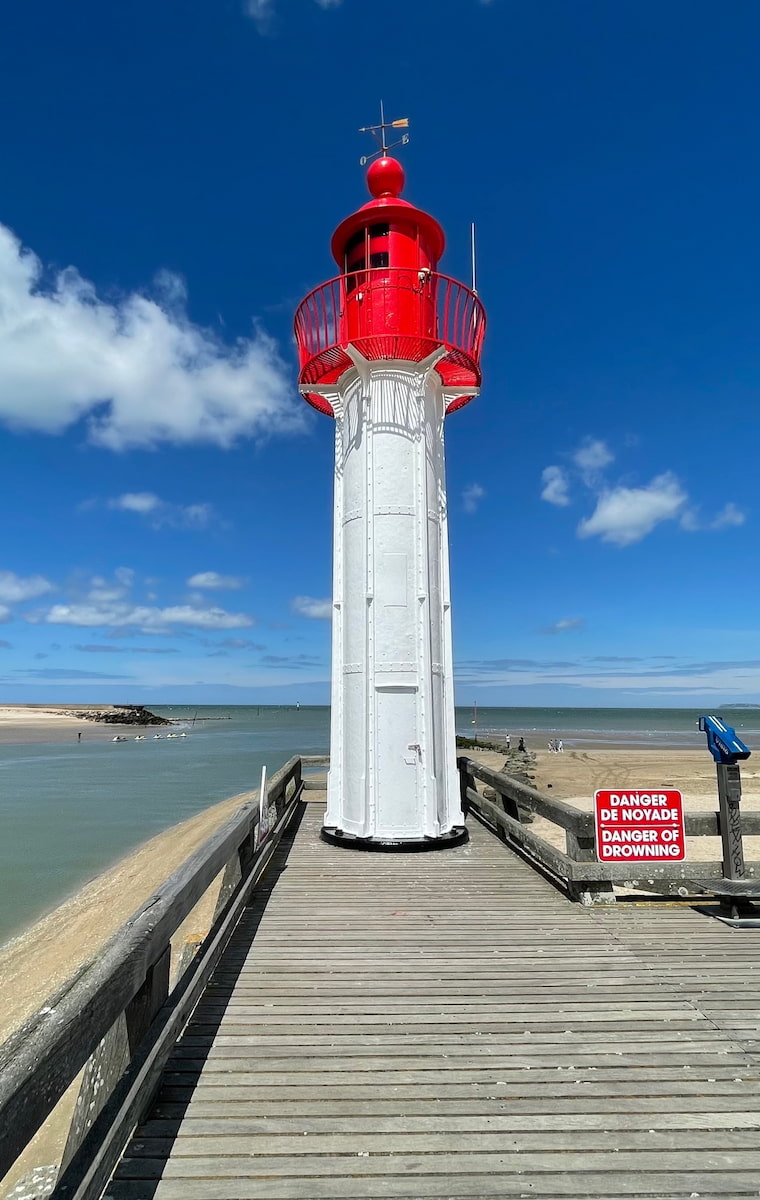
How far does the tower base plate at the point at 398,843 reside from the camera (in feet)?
24.7

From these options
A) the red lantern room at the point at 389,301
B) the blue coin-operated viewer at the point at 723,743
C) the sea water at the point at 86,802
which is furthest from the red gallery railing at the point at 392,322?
the sea water at the point at 86,802

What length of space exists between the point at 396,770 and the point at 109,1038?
4.65 meters

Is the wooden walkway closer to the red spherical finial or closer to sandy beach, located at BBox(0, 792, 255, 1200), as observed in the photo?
sandy beach, located at BBox(0, 792, 255, 1200)

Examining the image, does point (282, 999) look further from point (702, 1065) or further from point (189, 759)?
point (189, 759)

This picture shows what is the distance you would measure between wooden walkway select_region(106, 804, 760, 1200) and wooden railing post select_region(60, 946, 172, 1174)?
291mm

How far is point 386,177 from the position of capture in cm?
874

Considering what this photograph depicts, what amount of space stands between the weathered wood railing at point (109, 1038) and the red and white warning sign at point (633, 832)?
3238 mm

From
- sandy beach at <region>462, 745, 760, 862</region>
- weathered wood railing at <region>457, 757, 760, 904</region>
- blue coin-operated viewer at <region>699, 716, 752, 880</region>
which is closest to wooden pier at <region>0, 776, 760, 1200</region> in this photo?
weathered wood railing at <region>457, 757, 760, 904</region>

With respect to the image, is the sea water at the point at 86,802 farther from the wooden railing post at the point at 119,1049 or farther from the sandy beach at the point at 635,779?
the sandy beach at the point at 635,779

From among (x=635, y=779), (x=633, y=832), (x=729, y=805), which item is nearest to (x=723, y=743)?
(x=729, y=805)

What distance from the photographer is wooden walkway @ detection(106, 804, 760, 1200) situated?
8.15 ft

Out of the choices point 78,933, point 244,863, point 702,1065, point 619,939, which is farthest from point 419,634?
point 78,933

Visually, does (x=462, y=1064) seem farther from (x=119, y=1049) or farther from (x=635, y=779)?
(x=635, y=779)

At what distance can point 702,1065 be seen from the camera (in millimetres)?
3160
